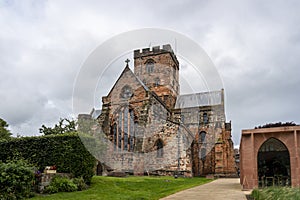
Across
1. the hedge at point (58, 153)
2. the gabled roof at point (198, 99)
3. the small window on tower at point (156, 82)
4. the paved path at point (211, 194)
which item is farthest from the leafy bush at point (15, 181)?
the small window on tower at point (156, 82)

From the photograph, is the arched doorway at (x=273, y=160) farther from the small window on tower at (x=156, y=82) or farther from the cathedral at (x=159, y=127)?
the small window on tower at (x=156, y=82)

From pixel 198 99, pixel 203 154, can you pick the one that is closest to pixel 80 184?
pixel 203 154

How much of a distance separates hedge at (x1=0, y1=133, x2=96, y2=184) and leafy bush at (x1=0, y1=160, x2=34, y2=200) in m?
3.46

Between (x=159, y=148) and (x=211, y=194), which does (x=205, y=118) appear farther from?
(x=211, y=194)

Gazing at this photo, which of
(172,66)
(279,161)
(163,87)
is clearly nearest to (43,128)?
(163,87)

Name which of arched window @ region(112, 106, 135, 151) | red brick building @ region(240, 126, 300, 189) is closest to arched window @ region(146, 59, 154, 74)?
arched window @ region(112, 106, 135, 151)

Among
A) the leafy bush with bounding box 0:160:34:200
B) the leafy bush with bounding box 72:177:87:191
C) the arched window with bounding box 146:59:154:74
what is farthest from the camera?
the arched window with bounding box 146:59:154:74

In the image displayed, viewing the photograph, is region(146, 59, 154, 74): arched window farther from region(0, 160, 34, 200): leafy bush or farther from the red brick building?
region(0, 160, 34, 200): leafy bush

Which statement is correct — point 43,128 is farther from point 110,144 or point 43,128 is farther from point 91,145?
point 91,145

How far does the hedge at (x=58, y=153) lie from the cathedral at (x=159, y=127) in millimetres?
9455

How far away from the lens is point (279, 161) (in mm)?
19469

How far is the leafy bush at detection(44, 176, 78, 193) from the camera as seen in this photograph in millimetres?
12958

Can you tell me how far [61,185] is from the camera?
527 inches

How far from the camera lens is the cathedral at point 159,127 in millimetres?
29125
